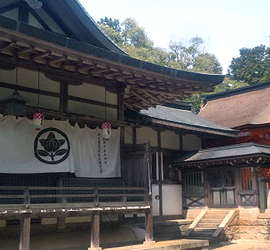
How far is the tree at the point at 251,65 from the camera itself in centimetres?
5016

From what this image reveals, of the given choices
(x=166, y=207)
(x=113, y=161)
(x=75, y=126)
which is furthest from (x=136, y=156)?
(x=166, y=207)

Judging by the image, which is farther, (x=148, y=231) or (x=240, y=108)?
(x=240, y=108)

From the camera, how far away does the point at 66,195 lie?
9180 millimetres

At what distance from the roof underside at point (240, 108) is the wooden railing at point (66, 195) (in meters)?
10.3

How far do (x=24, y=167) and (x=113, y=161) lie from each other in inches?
111

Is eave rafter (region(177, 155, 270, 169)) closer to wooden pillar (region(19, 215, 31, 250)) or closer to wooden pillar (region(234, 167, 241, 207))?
wooden pillar (region(234, 167, 241, 207))

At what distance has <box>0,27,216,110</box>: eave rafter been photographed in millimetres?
8258

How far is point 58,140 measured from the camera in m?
10.2

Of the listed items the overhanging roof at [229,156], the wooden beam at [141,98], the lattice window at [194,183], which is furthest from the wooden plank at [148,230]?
the lattice window at [194,183]

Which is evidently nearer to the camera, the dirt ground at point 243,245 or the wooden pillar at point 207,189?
the dirt ground at point 243,245

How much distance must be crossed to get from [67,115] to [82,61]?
1568mm

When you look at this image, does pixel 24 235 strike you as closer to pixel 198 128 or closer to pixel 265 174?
pixel 198 128

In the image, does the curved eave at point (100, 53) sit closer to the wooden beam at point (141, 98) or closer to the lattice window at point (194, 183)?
the wooden beam at point (141, 98)

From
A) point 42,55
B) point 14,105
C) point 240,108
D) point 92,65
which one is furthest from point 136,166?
point 240,108
